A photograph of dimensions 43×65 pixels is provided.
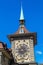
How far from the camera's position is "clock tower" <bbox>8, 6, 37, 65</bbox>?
69875mm

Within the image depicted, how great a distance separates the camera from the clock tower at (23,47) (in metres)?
69.9

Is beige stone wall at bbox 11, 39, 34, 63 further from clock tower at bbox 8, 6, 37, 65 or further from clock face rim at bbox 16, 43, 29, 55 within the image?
clock face rim at bbox 16, 43, 29, 55

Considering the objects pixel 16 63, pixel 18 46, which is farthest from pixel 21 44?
pixel 16 63

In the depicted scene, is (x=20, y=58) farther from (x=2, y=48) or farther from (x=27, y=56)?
(x=2, y=48)

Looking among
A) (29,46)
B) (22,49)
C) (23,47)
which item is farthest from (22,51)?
(29,46)

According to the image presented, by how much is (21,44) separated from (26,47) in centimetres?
173

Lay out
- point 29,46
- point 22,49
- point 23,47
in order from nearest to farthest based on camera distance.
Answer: point 29,46 < point 23,47 < point 22,49

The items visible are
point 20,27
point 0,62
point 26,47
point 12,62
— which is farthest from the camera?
point 20,27

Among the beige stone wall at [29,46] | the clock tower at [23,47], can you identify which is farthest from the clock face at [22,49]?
the beige stone wall at [29,46]

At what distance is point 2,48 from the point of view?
5188 cm

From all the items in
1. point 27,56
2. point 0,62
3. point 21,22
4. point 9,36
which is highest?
point 21,22

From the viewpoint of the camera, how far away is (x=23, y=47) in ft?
235

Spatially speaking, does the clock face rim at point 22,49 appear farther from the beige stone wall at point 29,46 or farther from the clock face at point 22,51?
the beige stone wall at point 29,46

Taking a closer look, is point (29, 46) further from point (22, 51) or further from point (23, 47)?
point (22, 51)
